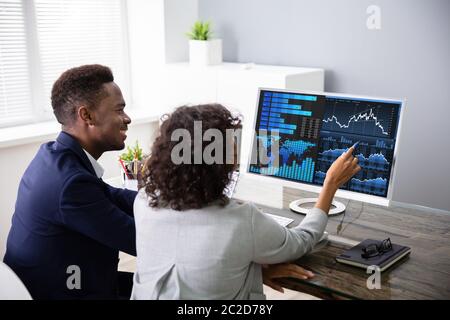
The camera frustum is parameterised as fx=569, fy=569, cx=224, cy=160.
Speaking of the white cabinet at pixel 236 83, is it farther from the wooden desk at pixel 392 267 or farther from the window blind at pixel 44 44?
the wooden desk at pixel 392 267

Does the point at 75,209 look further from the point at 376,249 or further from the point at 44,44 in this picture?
the point at 44,44

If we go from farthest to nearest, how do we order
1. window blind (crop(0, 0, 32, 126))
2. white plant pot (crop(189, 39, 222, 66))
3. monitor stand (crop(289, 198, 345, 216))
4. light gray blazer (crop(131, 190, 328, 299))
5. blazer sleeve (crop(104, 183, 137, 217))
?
1. white plant pot (crop(189, 39, 222, 66))
2. window blind (crop(0, 0, 32, 126))
3. monitor stand (crop(289, 198, 345, 216))
4. blazer sleeve (crop(104, 183, 137, 217))
5. light gray blazer (crop(131, 190, 328, 299))

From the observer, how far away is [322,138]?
199 centimetres

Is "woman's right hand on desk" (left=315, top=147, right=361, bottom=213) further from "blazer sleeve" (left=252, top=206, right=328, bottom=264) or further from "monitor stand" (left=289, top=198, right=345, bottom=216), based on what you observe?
"monitor stand" (left=289, top=198, right=345, bottom=216)

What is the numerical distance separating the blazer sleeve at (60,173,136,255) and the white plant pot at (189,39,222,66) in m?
2.31

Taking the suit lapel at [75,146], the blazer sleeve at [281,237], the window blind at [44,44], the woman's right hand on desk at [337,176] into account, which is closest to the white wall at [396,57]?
the window blind at [44,44]

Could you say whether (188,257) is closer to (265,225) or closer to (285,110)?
(265,225)

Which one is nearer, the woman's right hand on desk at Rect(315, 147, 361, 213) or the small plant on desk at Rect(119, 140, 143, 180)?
the woman's right hand on desk at Rect(315, 147, 361, 213)

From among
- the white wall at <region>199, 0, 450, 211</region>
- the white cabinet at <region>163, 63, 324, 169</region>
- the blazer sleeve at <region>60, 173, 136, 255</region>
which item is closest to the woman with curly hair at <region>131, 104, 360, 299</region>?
the blazer sleeve at <region>60, 173, 136, 255</region>

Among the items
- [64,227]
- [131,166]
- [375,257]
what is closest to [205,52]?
[131,166]

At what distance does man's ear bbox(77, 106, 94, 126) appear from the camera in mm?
1770

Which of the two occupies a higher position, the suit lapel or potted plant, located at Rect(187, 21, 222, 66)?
potted plant, located at Rect(187, 21, 222, 66)

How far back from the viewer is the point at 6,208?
336cm

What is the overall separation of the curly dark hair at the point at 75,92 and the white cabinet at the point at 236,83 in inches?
57.0
